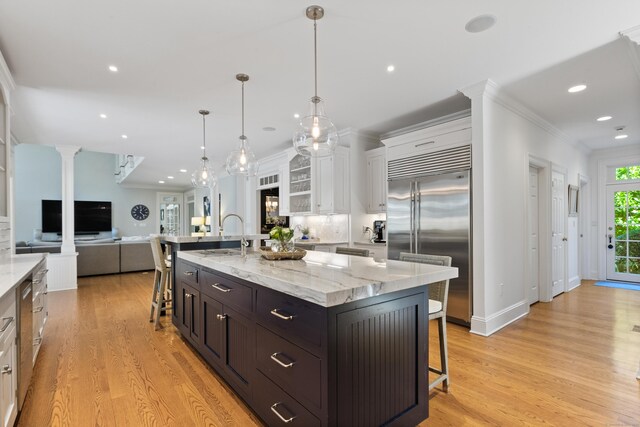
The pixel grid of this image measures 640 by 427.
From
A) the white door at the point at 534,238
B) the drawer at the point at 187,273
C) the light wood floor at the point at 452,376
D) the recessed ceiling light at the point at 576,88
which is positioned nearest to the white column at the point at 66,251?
the light wood floor at the point at 452,376

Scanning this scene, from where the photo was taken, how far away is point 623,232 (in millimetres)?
6109

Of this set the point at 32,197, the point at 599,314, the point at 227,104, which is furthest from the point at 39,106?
the point at 32,197

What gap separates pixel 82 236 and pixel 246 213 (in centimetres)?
702

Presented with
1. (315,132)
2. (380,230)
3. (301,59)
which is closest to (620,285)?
(380,230)

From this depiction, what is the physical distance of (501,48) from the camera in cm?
273

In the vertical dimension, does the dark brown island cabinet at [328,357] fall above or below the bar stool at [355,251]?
below

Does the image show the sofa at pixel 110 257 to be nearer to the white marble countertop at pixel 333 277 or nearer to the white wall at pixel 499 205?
the white marble countertop at pixel 333 277

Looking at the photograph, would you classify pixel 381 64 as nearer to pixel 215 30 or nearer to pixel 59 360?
pixel 215 30

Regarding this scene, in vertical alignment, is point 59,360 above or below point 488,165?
below

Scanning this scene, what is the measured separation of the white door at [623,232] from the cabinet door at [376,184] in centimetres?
483

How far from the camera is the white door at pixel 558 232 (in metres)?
5.00

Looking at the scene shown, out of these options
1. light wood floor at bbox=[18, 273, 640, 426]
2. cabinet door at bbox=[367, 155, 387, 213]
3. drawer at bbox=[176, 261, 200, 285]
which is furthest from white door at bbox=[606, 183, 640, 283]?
drawer at bbox=[176, 261, 200, 285]

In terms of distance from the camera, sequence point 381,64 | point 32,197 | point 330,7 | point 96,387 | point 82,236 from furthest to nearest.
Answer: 1. point 82,236
2. point 32,197
3. point 381,64
4. point 96,387
5. point 330,7

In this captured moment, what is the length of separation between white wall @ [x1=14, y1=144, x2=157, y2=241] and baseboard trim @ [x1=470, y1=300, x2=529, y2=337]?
11709 mm
